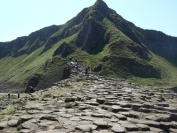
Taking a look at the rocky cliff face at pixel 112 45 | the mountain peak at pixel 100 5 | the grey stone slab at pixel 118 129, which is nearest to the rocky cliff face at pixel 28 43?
the rocky cliff face at pixel 112 45

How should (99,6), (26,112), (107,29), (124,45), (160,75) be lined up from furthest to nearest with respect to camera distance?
(99,6) < (107,29) < (124,45) < (160,75) < (26,112)

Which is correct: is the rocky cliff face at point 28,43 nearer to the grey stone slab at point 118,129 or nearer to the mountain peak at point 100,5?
the mountain peak at point 100,5

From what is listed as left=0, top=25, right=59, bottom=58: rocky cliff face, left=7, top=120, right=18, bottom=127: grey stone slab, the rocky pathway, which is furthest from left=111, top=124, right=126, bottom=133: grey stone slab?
left=0, top=25, right=59, bottom=58: rocky cliff face

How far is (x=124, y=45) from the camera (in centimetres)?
7919

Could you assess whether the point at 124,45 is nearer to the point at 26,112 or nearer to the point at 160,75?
the point at 160,75

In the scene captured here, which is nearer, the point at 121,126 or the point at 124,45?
the point at 121,126

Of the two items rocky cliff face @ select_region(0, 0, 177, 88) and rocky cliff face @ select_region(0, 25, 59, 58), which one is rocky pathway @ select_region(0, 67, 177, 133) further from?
rocky cliff face @ select_region(0, 25, 59, 58)

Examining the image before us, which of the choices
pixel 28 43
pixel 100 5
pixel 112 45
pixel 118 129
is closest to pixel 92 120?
pixel 118 129

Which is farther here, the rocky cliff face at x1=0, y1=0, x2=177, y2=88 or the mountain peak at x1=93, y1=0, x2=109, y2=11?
the mountain peak at x1=93, y1=0, x2=109, y2=11

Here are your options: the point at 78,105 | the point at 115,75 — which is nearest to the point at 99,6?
the point at 115,75

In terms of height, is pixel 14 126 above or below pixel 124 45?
below

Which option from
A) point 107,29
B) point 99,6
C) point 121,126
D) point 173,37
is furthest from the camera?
point 173,37

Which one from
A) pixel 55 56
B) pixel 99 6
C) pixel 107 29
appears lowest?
pixel 55 56

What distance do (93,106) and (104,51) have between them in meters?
69.4
